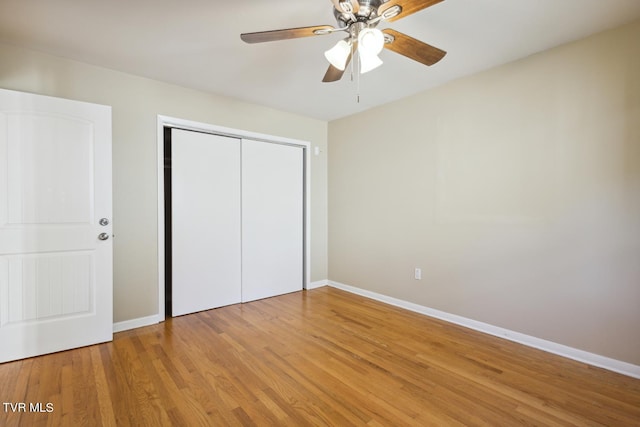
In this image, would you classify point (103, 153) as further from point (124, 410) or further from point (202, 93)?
point (124, 410)

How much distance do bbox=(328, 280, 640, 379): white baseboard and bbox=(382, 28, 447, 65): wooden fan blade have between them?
2.34 m

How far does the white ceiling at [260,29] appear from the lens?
1.90 metres

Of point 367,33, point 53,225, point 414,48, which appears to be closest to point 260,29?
point 367,33

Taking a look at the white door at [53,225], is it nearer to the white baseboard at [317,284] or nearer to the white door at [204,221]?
the white door at [204,221]

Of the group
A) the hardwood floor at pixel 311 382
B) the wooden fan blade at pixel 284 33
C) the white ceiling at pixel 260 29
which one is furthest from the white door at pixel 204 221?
the wooden fan blade at pixel 284 33

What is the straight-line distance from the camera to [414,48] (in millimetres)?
1793

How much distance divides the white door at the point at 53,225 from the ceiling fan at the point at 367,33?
1.80 m

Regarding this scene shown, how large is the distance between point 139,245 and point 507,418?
3153mm

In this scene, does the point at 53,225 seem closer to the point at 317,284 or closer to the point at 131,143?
the point at 131,143

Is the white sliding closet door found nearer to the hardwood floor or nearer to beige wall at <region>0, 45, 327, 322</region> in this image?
beige wall at <region>0, 45, 327, 322</region>

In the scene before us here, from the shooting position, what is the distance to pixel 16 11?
1.95m

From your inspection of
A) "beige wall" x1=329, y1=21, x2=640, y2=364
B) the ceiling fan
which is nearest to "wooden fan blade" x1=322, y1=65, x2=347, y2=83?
the ceiling fan

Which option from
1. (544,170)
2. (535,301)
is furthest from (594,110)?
(535,301)

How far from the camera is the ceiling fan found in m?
1.50
